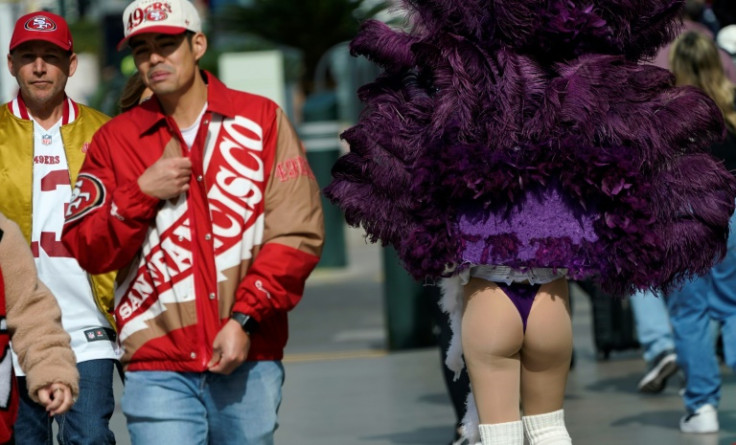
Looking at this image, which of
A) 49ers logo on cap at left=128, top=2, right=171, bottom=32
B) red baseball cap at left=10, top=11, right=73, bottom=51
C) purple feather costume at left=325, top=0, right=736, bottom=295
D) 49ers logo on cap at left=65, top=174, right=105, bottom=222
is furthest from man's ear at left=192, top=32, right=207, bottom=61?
red baseball cap at left=10, top=11, right=73, bottom=51

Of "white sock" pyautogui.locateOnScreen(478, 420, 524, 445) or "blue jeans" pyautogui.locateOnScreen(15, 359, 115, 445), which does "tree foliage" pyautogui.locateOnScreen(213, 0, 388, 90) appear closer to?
"blue jeans" pyautogui.locateOnScreen(15, 359, 115, 445)

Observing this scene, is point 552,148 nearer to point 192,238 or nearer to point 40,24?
point 192,238

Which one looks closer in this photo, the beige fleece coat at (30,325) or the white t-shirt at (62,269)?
the beige fleece coat at (30,325)

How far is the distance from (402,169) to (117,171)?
890mm

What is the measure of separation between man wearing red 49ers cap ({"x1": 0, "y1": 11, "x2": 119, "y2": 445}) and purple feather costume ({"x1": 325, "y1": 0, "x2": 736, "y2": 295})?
3.86ft

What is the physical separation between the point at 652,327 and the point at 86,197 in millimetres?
5105

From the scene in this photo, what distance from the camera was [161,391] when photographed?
176 inches

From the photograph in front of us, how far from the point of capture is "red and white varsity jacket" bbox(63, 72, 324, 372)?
14.6ft

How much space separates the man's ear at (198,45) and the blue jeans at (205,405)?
0.94m

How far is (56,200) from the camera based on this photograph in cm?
539

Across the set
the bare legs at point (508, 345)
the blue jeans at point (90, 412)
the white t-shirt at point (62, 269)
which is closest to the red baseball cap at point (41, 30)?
the white t-shirt at point (62, 269)

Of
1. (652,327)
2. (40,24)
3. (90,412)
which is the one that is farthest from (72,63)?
(652,327)

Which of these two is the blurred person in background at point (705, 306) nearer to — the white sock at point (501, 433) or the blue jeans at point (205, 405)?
the white sock at point (501, 433)

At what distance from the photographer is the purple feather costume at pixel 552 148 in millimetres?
4656
